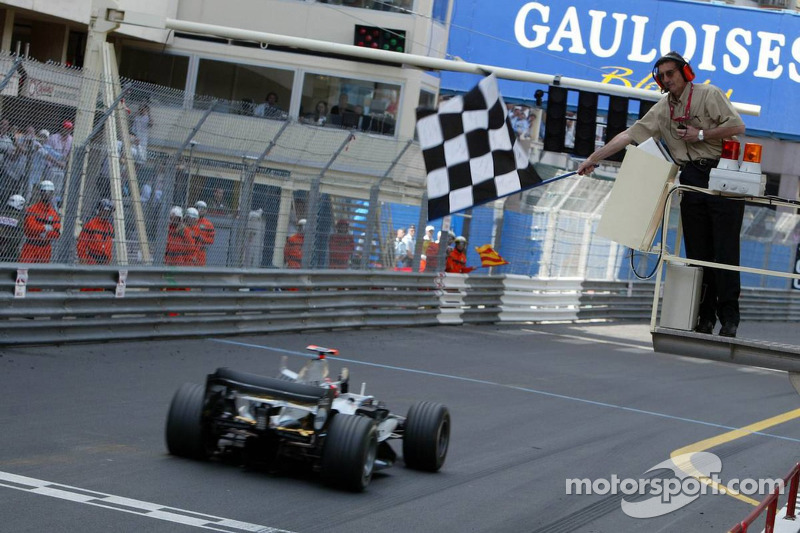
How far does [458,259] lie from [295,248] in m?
4.79

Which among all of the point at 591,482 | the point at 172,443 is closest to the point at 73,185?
the point at 172,443

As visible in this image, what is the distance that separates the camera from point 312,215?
15180mm

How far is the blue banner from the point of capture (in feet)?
87.2

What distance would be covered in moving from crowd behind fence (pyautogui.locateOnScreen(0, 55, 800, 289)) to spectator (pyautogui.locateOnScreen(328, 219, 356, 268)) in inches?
1.0

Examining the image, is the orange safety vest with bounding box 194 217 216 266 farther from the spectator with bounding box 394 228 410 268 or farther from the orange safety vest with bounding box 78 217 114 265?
the spectator with bounding box 394 228 410 268

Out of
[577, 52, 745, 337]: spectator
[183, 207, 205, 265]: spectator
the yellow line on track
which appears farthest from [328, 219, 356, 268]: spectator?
[577, 52, 745, 337]: spectator

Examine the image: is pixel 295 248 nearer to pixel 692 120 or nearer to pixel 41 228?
pixel 41 228

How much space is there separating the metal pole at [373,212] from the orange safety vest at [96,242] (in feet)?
17.1

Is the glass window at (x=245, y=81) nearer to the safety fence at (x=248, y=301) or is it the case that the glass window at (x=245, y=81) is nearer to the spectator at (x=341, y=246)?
the safety fence at (x=248, y=301)

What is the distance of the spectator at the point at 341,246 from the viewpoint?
15.8m

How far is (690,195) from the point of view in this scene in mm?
5734

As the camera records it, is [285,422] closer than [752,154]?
No

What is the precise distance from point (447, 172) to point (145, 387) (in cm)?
303

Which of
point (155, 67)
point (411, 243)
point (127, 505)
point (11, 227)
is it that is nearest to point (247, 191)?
point (11, 227)
